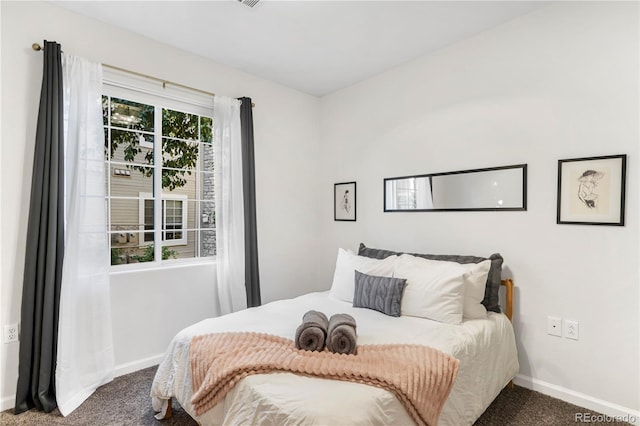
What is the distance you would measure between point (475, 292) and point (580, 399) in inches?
36.1

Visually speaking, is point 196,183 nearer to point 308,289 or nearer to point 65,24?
point 65,24

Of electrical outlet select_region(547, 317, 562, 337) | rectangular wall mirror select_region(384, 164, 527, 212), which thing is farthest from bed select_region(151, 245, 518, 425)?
rectangular wall mirror select_region(384, 164, 527, 212)

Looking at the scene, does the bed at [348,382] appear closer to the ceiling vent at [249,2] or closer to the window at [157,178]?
the window at [157,178]

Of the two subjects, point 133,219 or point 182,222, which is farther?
point 182,222

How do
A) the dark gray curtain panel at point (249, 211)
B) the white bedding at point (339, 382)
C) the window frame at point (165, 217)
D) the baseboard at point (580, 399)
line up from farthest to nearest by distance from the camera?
1. the dark gray curtain panel at point (249, 211)
2. the window frame at point (165, 217)
3. the baseboard at point (580, 399)
4. the white bedding at point (339, 382)

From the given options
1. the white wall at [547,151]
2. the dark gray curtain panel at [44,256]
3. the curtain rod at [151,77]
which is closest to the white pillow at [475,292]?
the white wall at [547,151]

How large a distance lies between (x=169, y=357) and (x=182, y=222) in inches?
54.0

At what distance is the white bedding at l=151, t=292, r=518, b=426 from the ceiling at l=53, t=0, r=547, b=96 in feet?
6.87

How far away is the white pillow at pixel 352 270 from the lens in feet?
8.40

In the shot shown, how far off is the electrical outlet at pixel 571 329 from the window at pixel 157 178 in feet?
9.33

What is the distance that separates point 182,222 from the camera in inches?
119

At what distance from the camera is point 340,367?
149cm

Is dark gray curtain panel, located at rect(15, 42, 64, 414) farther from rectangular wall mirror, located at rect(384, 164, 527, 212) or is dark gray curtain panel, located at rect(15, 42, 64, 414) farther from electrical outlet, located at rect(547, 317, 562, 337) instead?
electrical outlet, located at rect(547, 317, 562, 337)

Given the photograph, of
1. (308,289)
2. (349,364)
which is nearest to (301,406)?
(349,364)
